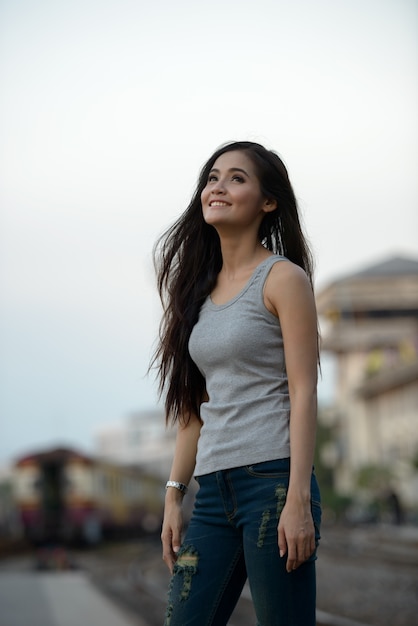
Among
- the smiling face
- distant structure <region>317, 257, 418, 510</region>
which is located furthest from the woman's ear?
distant structure <region>317, 257, 418, 510</region>

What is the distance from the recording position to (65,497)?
35.3 m

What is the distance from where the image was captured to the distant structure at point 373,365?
54500 mm

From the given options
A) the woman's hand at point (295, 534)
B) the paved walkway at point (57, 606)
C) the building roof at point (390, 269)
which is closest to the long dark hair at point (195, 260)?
the woman's hand at point (295, 534)

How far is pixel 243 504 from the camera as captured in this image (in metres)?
2.76

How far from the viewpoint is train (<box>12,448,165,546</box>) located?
115 feet

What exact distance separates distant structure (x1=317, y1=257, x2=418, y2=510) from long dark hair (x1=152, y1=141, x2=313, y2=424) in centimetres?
4865

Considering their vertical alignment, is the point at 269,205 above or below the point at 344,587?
above

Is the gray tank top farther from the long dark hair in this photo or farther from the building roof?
the building roof

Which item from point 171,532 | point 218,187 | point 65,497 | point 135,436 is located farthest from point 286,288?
point 135,436

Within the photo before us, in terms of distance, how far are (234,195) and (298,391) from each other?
0.59m

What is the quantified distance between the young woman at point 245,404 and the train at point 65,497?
106 feet

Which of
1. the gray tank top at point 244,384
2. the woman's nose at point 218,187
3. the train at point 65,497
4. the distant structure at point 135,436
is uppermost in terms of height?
the woman's nose at point 218,187

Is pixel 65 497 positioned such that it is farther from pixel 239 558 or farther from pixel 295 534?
pixel 295 534

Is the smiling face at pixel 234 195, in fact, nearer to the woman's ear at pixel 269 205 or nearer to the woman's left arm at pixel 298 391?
the woman's ear at pixel 269 205
